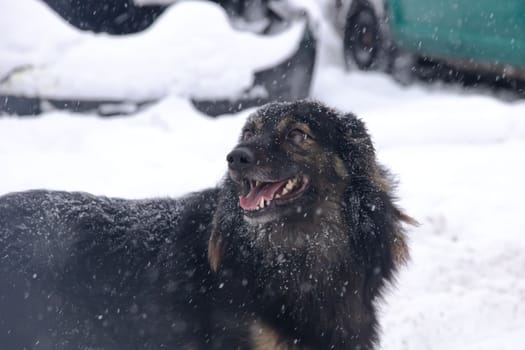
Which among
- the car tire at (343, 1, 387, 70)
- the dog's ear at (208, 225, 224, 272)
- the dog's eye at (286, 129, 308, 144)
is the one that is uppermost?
the dog's eye at (286, 129, 308, 144)

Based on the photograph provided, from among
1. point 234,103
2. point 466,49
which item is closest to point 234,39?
point 234,103

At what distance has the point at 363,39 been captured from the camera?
10258mm

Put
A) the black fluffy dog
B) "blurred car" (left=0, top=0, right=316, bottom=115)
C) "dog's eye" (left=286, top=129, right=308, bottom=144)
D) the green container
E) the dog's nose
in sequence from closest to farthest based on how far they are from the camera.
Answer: the dog's nose < the black fluffy dog < "dog's eye" (left=286, top=129, right=308, bottom=144) < "blurred car" (left=0, top=0, right=316, bottom=115) < the green container

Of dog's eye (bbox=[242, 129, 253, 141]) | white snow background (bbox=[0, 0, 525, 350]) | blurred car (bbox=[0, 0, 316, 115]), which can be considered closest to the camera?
dog's eye (bbox=[242, 129, 253, 141])

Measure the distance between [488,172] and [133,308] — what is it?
4.32 m

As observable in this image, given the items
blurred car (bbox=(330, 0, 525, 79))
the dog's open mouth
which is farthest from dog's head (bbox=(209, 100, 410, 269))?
blurred car (bbox=(330, 0, 525, 79))

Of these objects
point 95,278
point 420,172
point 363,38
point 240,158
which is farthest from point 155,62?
point 240,158

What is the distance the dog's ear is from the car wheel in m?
6.97

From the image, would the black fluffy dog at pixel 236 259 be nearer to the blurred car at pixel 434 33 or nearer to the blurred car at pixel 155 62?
the blurred car at pixel 155 62

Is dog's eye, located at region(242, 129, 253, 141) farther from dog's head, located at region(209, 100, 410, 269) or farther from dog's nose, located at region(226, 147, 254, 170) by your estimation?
dog's nose, located at region(226, 147, 254, 170)

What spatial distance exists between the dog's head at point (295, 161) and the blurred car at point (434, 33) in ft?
17.7

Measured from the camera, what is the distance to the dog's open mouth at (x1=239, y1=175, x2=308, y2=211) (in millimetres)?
3486

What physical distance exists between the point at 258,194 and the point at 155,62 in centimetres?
469

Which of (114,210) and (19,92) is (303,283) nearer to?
(114,210)
